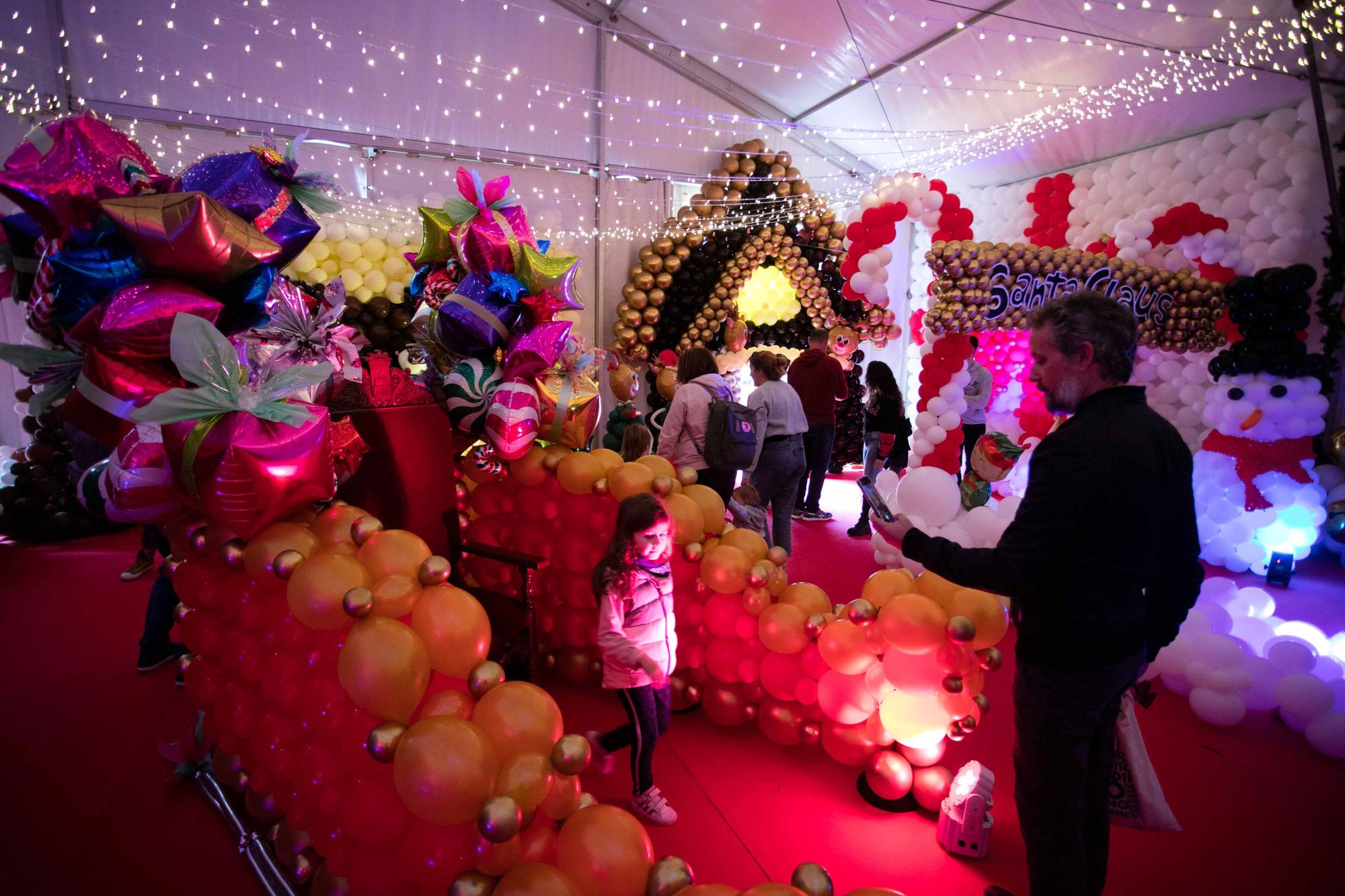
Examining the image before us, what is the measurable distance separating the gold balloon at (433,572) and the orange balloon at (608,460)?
113 centimetres

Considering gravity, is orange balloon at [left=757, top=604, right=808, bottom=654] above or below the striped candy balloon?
below

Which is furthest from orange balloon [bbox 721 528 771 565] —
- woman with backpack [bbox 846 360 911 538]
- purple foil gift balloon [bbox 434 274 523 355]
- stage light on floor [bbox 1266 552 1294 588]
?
stage light on floor [bbox 1266 552 1294 588]

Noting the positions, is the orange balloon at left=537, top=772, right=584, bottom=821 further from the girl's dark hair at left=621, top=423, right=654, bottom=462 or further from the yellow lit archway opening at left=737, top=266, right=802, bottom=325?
the yellow lit archway opening at left=737, top=266, right=802, bottom=325

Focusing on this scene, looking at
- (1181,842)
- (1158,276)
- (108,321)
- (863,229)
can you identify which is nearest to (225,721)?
(108,321)

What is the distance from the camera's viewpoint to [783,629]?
2312 mm

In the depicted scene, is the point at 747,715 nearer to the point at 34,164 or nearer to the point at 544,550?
the point at 544,550

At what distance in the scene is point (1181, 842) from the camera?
205 cm

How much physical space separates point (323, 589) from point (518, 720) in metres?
0.58

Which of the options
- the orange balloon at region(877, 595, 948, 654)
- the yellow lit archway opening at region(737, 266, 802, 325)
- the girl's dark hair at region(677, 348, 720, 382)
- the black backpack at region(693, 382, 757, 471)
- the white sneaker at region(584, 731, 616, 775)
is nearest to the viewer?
the orange balloon at region(877, 595, 948, 654)

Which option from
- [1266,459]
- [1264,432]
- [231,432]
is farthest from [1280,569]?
[231,432]

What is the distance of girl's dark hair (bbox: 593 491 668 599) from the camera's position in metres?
1.91

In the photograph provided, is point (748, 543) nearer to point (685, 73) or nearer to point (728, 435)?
point (728, 435)

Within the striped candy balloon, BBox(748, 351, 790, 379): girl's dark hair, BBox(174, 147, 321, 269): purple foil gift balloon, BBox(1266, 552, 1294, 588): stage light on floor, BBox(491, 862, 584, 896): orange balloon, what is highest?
BBox(174, 147, 321, 269): purple foil gift balloon

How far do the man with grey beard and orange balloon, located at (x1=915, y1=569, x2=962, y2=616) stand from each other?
583 millimetres
